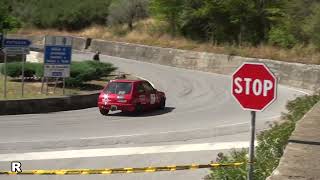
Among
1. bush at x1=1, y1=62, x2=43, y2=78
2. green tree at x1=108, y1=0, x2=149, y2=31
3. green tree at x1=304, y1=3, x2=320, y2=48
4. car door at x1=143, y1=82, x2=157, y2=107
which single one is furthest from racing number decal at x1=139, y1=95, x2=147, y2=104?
green tree at x1=108, y1=0, x2=149, y2=31

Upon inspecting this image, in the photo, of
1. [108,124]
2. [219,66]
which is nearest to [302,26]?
[219,66]

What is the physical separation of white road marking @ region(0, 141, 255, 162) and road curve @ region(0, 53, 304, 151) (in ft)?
3.18

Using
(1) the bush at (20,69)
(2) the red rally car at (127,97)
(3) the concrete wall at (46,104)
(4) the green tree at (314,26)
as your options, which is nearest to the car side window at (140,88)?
(2) the red rally car at (127,97)

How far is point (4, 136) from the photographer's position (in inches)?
682

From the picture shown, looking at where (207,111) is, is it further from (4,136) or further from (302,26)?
(302,26)

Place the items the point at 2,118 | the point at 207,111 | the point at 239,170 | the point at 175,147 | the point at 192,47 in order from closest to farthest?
1. the point at 239,170
2. the point at 175,147
3. the point at 2,118
4. the point at 207,111
5. the point at 192,47

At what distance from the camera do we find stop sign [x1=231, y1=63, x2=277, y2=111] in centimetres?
795

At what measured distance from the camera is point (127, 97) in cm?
2383

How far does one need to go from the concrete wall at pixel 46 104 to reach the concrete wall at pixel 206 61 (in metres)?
14.9

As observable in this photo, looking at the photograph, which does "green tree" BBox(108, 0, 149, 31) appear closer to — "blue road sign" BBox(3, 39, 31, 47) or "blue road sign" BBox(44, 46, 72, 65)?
"blue road sign" BBox(44, 46, 72, 65)

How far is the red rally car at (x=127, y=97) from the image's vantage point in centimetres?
2362

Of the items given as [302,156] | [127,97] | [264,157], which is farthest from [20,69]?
[302,156]

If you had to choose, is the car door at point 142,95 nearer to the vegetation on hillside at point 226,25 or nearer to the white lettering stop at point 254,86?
the white lettering stop at point 254,86

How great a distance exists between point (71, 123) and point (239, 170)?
502 inches
